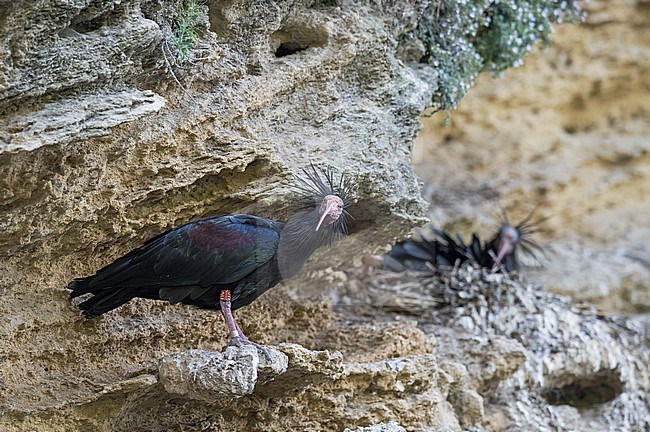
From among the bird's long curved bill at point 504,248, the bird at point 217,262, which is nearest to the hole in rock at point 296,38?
the bird at point 217,262

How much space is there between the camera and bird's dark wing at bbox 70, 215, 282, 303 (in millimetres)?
4172

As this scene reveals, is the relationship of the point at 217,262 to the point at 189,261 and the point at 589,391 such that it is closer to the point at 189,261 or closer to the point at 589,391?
the point at 189,261

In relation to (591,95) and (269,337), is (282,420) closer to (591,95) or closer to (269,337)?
(269,337)

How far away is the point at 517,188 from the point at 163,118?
639 centimetres

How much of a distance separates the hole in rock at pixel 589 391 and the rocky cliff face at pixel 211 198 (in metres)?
0.60

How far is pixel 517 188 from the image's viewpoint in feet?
33.4

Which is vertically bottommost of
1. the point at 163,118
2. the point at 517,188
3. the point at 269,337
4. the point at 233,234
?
the point at 517,188

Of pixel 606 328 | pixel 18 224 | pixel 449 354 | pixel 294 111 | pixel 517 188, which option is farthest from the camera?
pixel 517 188

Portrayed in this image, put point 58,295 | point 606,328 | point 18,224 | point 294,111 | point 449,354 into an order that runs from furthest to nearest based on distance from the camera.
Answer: point 606,328, point 449,354, point 294,111, point 58,295, point 18,224

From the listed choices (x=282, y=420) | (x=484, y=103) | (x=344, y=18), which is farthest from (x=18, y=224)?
(x=484, y=103)

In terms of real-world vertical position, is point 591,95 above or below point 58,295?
below

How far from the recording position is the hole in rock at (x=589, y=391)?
22.2 feet

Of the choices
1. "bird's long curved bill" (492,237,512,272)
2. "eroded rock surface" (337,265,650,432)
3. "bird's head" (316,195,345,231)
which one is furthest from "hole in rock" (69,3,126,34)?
"bird's long curved bill" (492,237,512,272)

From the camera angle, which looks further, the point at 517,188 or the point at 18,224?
the point at 517,188
